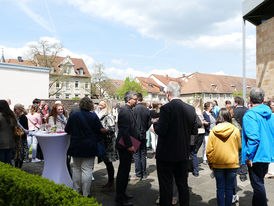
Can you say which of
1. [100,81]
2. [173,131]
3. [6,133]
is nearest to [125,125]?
[173,131]

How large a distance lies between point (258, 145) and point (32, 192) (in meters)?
3.18

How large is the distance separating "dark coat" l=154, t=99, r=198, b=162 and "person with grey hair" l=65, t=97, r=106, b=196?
1.41 m

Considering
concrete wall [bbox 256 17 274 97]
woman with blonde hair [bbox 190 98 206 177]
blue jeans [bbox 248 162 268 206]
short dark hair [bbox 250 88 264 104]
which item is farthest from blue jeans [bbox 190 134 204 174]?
concrete wall [bbox 256 17 274 97]

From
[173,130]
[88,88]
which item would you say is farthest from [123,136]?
[88,88]

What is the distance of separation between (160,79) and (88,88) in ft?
83.9

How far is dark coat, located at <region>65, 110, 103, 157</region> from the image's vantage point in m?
4.51

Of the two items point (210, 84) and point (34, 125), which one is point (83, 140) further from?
point (210, 84)

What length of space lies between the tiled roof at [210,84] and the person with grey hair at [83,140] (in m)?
63.2

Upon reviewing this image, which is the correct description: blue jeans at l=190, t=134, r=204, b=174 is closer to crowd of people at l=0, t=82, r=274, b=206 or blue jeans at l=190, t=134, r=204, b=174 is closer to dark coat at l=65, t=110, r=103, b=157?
crowd of people at l=0, t=82, r=274, b=206

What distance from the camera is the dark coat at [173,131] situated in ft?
12.1

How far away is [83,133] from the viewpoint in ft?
14.9

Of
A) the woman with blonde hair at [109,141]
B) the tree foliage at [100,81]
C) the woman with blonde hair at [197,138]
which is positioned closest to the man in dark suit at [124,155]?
the woman with blonde hair at [109,141]

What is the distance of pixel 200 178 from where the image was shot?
6383 mm

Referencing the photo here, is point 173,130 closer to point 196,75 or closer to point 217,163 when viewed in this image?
point 217,163
